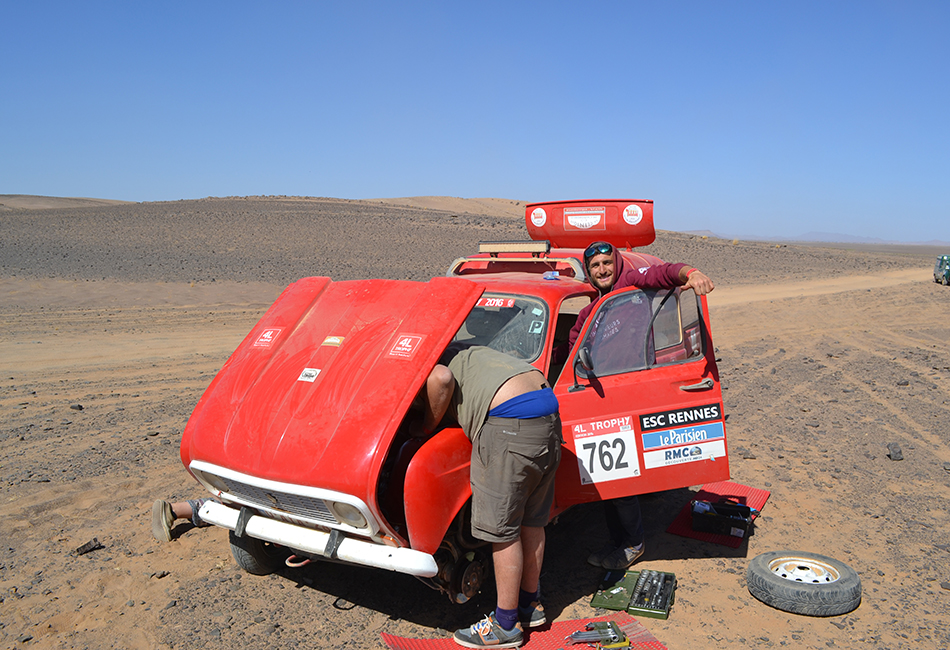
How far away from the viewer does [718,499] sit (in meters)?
6.14

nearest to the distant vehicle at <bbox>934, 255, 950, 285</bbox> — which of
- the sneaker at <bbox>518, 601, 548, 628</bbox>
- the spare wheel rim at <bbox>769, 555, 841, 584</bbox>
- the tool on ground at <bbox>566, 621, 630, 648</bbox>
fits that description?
the spare wheel rim at <bbox>769, 555, 841, 584</bbox>

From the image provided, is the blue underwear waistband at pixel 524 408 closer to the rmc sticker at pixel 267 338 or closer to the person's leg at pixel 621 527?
the person's leg at pixel 621 527

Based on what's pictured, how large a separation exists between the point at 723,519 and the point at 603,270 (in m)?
2.24

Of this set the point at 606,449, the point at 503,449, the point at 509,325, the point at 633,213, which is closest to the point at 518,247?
the point at 633,213

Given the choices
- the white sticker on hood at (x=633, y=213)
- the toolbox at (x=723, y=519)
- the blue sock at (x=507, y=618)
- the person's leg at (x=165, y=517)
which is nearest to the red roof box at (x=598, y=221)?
the white sticker on hood at (x=633, y=213)

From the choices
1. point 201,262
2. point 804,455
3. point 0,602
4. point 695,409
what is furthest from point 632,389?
point 201,262

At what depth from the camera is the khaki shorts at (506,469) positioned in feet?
11.9

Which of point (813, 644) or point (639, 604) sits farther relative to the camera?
point (639, 604)

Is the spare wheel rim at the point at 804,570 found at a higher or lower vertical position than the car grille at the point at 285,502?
lower

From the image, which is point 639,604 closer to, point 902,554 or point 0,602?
point 902,554

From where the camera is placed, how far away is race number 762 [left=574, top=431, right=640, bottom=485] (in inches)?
174

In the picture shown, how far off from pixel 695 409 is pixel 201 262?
27.1m

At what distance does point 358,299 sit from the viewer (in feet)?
14.4

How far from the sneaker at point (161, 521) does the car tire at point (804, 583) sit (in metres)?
4.31
